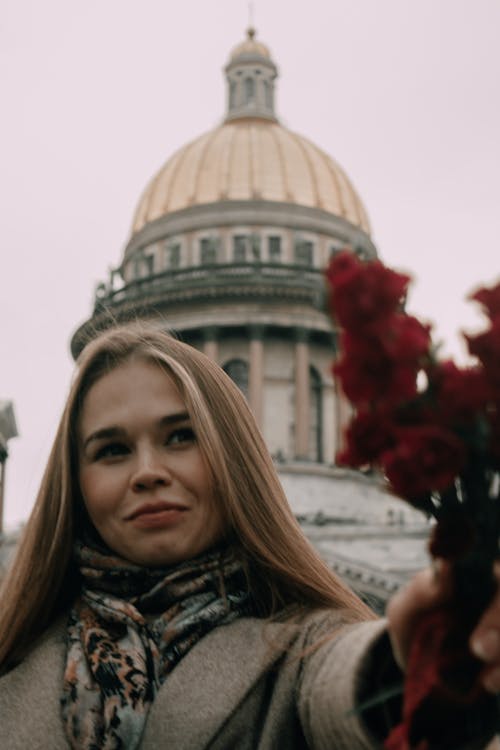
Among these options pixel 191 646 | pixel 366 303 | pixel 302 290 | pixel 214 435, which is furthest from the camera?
pixel 302 290

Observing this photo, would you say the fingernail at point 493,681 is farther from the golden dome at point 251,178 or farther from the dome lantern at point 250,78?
the dome lantern at point 250,78

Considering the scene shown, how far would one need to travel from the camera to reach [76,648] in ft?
10.3

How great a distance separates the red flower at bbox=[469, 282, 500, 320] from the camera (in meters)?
2.01

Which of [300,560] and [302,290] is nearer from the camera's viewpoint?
[300,560]

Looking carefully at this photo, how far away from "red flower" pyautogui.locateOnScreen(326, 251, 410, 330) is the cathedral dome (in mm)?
52531

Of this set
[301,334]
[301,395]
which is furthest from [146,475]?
[301,334]

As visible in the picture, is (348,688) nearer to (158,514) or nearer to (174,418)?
(158,514)

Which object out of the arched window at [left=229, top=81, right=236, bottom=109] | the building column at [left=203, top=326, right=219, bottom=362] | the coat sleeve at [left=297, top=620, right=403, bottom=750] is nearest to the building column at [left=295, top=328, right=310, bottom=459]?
the building column at [left=203, top=326, right=219, bottom=362]

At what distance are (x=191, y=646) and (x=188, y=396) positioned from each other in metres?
0.63

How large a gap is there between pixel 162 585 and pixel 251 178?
172ft

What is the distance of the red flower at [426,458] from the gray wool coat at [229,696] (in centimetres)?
81

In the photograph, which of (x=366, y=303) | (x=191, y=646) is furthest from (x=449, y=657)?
(x=191, y=646)

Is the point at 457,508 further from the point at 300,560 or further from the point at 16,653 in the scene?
the point at 16,653

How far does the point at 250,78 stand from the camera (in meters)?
62.5
